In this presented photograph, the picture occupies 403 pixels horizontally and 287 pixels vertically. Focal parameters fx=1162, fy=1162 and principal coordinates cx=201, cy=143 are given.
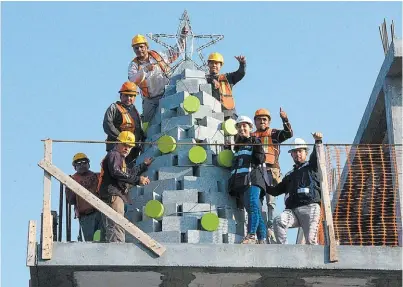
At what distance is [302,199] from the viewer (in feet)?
51.3

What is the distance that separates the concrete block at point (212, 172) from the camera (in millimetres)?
16938

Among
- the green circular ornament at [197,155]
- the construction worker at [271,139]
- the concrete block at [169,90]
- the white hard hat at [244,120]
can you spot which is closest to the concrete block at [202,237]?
the construction worker at [271,139]

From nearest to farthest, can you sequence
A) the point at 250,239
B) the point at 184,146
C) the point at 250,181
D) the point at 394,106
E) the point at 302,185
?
the point at 250,239, the point at 302,185, the point at 250,181, the point at 184,146, the point at 394,106

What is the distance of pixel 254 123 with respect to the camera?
56.4 ft

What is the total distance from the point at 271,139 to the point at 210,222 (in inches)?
64.3

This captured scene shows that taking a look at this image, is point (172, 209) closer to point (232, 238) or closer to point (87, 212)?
point (232, 238)

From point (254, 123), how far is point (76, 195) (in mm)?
2878

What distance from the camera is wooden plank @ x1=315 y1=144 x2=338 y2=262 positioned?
1484cm

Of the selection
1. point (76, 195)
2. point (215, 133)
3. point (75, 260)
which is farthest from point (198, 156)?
point (75, 260)

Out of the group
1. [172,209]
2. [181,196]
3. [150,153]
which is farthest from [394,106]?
[172,209]

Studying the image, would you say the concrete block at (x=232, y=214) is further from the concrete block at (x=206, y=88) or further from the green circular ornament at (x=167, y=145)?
the concrete block at (x=206, y=88)

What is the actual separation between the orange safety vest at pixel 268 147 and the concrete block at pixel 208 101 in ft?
3.70

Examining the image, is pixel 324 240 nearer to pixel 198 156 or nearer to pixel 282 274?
pixel 282 274

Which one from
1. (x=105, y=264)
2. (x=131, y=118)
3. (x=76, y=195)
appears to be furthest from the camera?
(x=131, y=118)
